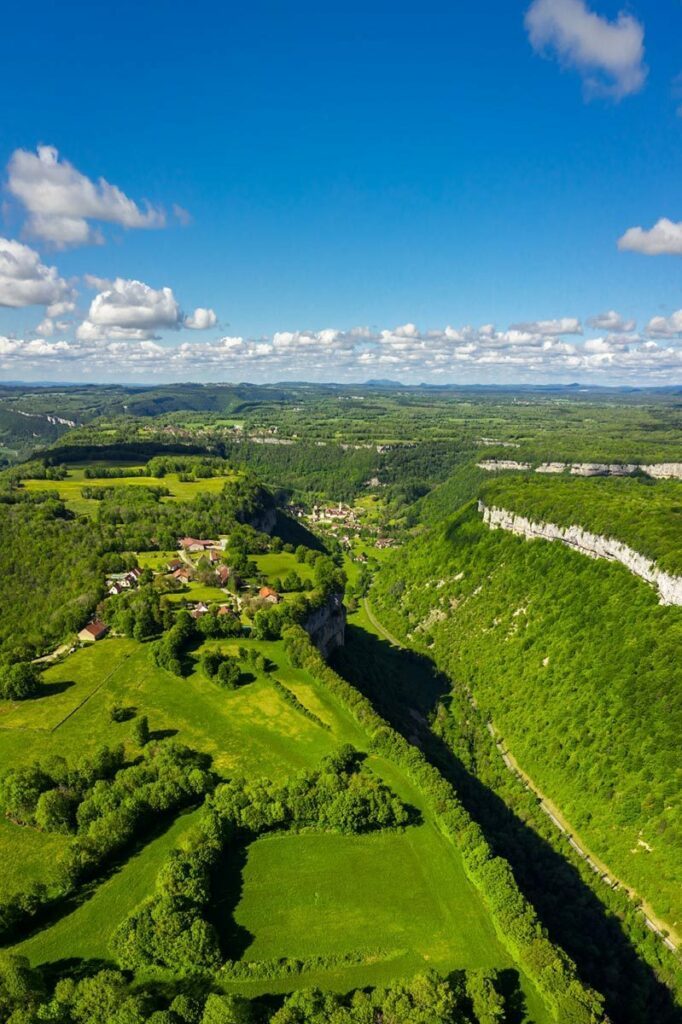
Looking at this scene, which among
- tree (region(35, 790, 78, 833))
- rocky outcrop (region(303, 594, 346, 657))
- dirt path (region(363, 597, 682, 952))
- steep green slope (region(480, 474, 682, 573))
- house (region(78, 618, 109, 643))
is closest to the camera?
tree (region(35, 790, 78, 833))

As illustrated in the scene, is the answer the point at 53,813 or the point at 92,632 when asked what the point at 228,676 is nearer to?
the point at 92,632

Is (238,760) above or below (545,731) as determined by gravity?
above

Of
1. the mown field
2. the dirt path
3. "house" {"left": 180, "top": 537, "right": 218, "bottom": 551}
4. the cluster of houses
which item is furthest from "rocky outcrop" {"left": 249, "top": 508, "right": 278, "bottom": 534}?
the mown field

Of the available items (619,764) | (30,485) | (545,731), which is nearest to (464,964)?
(619,764)

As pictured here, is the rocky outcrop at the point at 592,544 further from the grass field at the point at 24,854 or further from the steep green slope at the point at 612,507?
the grass field at the point at 24,854

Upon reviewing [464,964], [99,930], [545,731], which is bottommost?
[545,731]

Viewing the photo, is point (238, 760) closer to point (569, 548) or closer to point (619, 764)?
point (619, 764)

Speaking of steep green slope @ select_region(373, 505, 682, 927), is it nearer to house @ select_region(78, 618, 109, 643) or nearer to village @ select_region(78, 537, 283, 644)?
village @ select_region(78, 537, 283, 644)
